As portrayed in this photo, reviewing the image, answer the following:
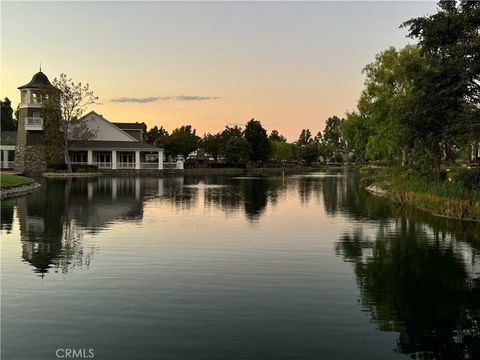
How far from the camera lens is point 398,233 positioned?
20719mm

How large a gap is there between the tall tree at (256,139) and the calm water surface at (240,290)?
87.6m

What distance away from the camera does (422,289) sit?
11938 millimetres

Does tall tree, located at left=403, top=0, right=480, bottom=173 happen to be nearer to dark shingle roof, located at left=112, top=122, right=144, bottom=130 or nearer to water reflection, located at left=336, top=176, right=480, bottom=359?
water reflection, located at left=336, top=176, right=480, bottom=359

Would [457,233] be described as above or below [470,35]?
below

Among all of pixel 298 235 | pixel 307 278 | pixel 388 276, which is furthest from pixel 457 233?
pixel 307 278

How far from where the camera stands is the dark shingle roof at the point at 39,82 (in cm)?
7081

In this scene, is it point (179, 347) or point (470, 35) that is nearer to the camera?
point (179, 347)

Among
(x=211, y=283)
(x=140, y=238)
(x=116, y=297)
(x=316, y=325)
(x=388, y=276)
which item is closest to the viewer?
(x=316, y=325)

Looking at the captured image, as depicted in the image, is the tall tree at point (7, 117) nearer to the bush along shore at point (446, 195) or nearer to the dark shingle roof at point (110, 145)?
the dark shingle roof at point (110, 145)

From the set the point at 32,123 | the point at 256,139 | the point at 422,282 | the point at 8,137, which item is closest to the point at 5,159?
the point at 32,123

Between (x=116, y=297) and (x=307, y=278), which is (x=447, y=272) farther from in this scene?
(x=116, y=297)

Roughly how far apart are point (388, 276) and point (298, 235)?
7.23 m

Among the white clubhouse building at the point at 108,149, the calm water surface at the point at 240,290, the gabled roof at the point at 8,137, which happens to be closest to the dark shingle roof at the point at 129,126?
the white clubhouse building at the point at 108,149

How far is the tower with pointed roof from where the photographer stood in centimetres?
6994
